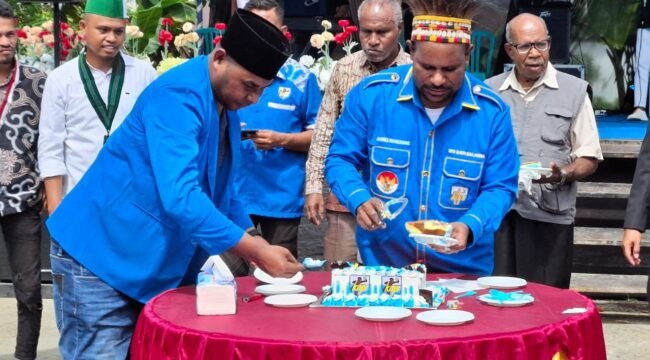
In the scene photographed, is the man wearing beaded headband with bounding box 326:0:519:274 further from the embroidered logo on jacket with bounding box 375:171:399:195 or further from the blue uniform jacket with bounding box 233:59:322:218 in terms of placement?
the blue uniform jacket with bounding box 233:59:322:218

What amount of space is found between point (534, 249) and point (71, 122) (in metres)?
2.43

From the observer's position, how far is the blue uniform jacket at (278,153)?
6.09 metres

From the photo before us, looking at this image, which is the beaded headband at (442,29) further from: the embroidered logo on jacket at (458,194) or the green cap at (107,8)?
the green cap at (107,8)

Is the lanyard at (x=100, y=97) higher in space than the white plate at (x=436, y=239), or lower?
higher

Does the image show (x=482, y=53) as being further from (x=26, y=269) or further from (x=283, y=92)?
(x=26, y=269)

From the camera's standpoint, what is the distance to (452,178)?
4352mm

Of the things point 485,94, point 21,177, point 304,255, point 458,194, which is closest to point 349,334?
point 458,194

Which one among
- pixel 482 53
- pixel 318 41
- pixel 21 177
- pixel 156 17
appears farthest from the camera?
pixel 482 53

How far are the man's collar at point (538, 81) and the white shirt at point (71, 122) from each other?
6.21 feet

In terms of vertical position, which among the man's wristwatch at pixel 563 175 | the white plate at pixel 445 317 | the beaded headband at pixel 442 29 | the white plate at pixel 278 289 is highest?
the beaded headband at pixel 442 29

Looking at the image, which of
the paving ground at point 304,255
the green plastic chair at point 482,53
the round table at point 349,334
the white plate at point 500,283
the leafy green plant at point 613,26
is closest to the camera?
the round table at point 349,334

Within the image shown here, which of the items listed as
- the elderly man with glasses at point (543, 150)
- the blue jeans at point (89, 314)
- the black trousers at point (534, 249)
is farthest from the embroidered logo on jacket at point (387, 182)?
the black trousers at point (534, 249)

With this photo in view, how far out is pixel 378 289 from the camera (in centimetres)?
389

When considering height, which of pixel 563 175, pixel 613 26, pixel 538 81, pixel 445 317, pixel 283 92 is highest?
pixel 613 26
